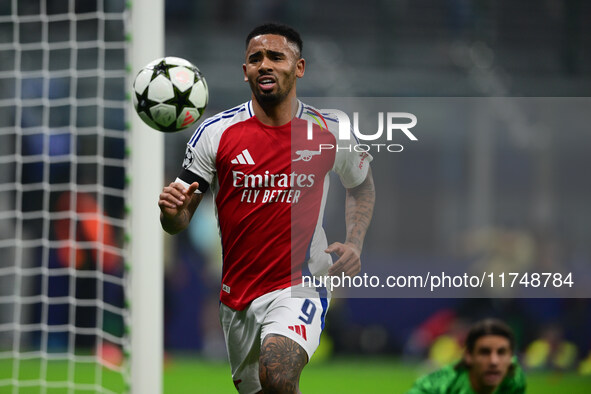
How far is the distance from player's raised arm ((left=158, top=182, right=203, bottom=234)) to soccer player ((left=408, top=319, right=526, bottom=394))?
1.47 metres

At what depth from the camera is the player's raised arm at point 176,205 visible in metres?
3.64

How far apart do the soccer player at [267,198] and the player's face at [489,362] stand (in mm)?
819

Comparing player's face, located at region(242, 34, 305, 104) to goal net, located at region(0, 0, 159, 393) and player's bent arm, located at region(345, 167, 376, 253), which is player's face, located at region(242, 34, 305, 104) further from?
goal net, located at region(0, 0, 159, 393)

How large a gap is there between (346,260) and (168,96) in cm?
122

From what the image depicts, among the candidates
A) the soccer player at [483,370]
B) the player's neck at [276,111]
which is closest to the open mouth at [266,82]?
the player's neck at [276,111]

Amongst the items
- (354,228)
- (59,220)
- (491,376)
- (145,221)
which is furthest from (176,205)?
(59,220)

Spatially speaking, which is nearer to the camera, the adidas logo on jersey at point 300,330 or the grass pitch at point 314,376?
the adidas logo on jersey at point 300,330

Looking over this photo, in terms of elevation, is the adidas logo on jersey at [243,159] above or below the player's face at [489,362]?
above

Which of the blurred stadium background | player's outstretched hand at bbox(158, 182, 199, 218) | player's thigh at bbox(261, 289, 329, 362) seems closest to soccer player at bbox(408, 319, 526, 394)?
player's thigh at bbox(261, 289, 329, 362)

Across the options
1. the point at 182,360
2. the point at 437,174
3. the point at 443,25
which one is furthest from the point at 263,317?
the point at 443,25

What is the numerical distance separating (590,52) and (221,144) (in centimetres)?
1011

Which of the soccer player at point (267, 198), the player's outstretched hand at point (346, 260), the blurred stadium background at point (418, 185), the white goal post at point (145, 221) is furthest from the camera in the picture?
A: the blurred stadium background at point (418, 185)

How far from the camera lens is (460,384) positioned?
4176mm

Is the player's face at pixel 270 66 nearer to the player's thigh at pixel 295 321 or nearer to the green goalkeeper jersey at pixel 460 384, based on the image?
the player's thigh at pixel 295 321
